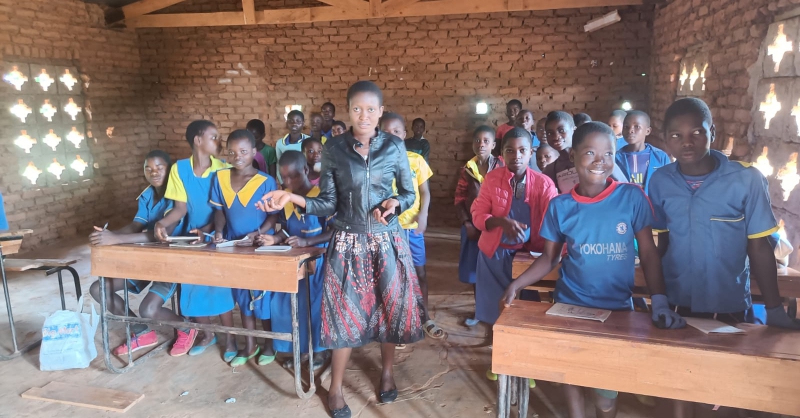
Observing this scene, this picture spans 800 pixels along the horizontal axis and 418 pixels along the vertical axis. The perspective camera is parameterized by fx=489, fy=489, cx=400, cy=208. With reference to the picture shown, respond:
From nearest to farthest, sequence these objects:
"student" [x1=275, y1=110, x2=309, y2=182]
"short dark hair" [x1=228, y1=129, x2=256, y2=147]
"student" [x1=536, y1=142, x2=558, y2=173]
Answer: "short dark hair" [x1=228, y1=129, x2=256, y2=147]
"student" [x1=536, y1=142, x2=558, y2=173]
"student" [x1=275, y1=110, x2=309, y2=182]

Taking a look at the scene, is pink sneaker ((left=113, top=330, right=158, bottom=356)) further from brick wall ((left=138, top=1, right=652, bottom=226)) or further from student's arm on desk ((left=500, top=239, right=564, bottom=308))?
brick wall ((left=138, top=1, right=652, bottom=226))

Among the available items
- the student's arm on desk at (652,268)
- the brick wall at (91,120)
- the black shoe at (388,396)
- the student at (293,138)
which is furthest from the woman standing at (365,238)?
the brick wall at (91,120)

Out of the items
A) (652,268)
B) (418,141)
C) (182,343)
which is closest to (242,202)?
(182,343)

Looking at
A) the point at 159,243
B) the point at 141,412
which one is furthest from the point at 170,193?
the point at 141,412

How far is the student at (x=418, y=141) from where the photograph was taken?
721cm

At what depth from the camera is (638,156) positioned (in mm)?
3350

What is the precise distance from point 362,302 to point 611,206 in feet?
4.27

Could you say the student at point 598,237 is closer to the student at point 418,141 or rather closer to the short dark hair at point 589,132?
the short dark hair at point 589,132

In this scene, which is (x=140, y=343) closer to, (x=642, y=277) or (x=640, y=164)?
(x=642, y=277)

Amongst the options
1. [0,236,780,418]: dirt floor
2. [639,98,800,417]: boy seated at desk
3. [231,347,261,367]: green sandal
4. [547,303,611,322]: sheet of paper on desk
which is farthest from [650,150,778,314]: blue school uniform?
[231,347,261,367]: green sandal

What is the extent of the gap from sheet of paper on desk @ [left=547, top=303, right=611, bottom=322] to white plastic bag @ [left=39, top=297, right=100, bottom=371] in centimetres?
308

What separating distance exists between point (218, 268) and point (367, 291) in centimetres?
90

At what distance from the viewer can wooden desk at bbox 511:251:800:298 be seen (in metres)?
2.29

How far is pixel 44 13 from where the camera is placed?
6.77m
